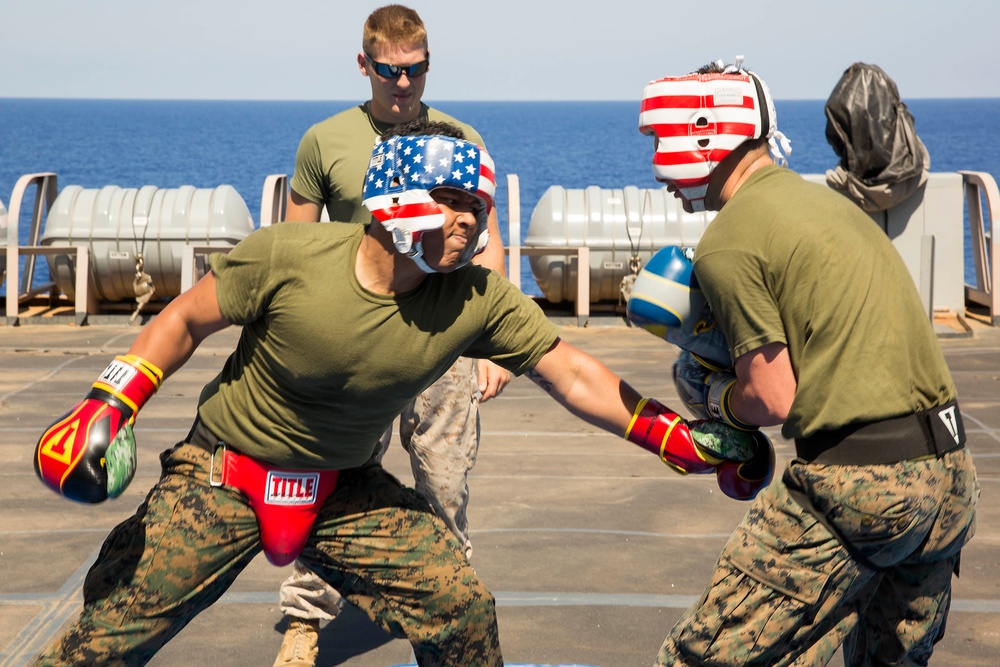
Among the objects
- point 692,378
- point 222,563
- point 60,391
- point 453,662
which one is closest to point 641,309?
point 692,378

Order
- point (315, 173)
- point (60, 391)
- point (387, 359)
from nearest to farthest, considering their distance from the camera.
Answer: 1. point (387, 359)
2. point (315, 173)
3. point (60, 391)

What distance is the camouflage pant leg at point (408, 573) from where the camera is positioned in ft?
11.9

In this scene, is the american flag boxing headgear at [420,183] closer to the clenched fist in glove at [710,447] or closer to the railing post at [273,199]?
the clenched fist in glove at [710,447]

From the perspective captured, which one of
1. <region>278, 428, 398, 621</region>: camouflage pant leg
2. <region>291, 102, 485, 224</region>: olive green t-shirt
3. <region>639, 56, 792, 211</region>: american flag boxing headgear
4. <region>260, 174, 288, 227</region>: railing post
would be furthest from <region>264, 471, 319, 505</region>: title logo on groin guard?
<region>260, 174, 288, 227</region>: railing post

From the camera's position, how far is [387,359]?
3514mm

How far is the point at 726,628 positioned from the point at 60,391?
694cm

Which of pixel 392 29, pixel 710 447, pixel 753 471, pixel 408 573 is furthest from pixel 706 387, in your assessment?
pixel 392 29

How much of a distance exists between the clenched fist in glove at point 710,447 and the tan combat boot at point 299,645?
1.57 m

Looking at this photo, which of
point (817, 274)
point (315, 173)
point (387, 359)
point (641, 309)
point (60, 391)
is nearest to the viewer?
point (817, 274)

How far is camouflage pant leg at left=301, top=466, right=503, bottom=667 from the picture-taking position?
3.62 meters

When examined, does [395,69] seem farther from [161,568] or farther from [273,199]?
[273,199]

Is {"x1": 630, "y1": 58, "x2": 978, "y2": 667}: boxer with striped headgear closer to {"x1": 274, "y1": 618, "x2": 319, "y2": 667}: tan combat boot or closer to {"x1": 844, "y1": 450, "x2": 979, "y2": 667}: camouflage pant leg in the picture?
{"x1": 844, "y1": 450, "x2": 979, "y2": 667}: camouflage pant leg

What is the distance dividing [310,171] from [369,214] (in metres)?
0.32

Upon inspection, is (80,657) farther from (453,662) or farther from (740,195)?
(740,195)
